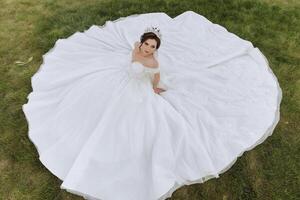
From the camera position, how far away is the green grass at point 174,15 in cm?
411

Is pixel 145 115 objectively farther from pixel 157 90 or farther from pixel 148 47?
pixel 148 47

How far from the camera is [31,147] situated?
4395mm

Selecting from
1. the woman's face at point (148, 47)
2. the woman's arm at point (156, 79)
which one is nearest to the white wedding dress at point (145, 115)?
the woman's arm at point (156, 79)

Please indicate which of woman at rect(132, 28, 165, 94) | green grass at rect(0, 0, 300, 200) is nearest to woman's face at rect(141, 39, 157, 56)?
woman at rect(132, 28, 165, 94)

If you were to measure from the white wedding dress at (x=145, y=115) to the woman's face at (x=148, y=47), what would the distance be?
172 mm

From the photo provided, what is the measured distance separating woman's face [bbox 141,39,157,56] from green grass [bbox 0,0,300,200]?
57.9 inches

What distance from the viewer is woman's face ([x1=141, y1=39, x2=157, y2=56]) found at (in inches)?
156

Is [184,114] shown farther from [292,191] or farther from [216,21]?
[216,21]

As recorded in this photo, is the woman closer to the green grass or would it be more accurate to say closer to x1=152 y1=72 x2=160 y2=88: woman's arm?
x1=152 y1=72 x2=160 y2=88: woman's arm

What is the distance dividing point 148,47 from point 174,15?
2.66 metres

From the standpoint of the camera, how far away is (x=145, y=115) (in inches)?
157

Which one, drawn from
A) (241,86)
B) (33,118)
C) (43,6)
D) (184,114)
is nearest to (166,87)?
(184,114)

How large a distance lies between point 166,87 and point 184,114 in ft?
1.67

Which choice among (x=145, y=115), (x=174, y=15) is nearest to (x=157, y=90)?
(x=145, y=115)
